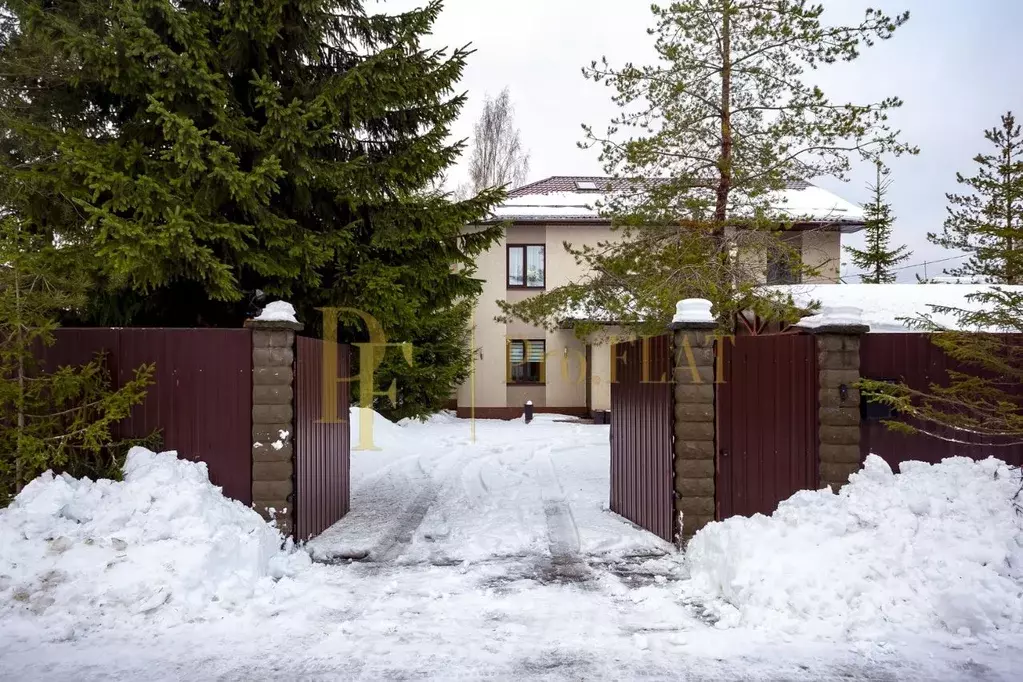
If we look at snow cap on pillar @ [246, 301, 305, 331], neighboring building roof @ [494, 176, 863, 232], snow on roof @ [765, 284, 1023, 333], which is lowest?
snow cap on pillar @ [246, 301, 305, 331]

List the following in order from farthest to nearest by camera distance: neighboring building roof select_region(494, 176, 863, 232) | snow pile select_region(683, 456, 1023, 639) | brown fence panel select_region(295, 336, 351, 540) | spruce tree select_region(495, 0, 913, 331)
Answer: neighboring building roof select_region(494, 176, 863, 232) → spruce tree select_region(495, 0, 913, 331) → brown fence panel select_region(295, 336, 351, 540) → snow pile select_region(683, 456, 1023, 639)

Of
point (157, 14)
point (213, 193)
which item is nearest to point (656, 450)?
point (213, 193)

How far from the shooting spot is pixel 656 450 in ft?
25.7

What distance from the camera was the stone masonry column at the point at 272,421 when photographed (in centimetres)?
705

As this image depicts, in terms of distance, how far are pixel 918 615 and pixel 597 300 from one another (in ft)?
22.2

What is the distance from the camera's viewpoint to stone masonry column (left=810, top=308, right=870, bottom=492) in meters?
7.07

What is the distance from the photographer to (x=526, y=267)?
23.2 metres

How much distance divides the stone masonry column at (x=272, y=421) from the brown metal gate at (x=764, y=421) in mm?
4394

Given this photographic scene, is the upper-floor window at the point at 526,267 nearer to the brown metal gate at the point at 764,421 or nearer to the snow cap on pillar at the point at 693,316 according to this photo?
the snow cap on pillar at the point at 693,316

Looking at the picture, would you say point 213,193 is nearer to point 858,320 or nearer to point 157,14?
point 157,14

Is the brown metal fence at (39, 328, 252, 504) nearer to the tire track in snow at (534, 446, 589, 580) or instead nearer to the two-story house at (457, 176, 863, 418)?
the tire track in snow at (534, 446, 589, 580)

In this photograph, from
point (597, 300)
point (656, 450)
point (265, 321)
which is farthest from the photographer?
point (597, 300)

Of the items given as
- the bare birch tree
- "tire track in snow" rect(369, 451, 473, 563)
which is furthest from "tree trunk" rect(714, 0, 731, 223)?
the bare birch tree

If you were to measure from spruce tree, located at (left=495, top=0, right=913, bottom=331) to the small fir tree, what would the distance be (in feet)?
20.8
